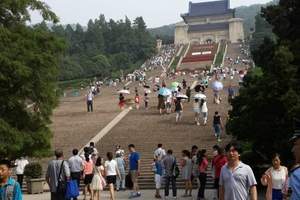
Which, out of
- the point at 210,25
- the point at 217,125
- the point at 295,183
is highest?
the point at 210,25

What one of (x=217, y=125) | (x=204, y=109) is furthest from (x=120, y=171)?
(x=204, y=109)

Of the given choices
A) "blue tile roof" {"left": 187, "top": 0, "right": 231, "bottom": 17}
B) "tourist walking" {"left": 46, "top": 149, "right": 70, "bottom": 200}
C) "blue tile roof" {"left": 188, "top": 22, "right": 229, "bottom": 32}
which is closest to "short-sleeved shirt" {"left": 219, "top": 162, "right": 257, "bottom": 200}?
"tourist walking" {"left": 46, "top": 149, "right": 70, "bottom": 200}

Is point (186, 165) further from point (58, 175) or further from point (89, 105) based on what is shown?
point (89, 105)

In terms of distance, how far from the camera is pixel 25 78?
33.8 ft

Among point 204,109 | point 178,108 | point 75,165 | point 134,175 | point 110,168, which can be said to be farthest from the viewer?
point 178,108

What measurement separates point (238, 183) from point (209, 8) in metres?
118

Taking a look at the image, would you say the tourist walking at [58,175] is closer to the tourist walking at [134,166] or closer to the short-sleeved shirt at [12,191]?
the tourist walking at [134,166]

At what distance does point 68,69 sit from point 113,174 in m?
56.6

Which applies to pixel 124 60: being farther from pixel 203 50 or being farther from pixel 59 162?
pixel 59 162

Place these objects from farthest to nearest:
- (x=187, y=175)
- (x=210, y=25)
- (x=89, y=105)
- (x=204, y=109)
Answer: (x=210, y=25)
(x=89, y=105)
(x=204, y=109)
(x=187, y=175)

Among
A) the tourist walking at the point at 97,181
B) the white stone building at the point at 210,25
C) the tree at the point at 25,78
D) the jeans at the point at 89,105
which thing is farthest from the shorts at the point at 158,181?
the white stone building at the point at 210,25

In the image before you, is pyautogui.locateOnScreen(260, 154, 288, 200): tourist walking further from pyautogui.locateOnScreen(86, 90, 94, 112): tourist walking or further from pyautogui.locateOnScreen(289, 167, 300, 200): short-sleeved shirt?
pyautogui.locateOnScreen(86, 90, 94, 112): tourist walking

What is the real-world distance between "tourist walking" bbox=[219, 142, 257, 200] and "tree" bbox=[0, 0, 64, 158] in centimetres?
493

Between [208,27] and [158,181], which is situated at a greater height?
[208,27]
